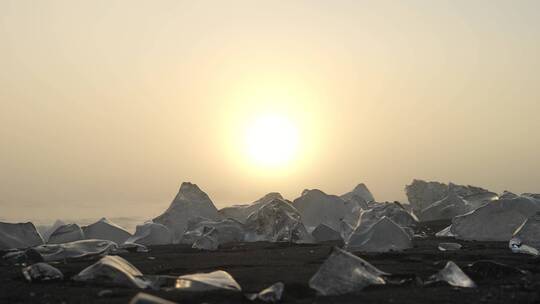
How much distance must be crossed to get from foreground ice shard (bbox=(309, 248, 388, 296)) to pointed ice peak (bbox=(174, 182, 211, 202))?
21.1 ft

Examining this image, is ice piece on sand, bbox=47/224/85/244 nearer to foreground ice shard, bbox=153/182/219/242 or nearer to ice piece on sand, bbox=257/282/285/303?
foreground ice shard, bbox=153/182/219/242

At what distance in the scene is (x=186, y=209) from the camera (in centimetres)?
1005

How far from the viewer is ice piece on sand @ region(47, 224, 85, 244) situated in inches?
313

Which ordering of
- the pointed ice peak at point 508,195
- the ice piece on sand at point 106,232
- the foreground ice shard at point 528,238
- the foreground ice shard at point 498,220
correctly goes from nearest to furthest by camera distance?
the foreground ice shard at point 528,238 < the foreground ice shard at point 498,220 < the pointed ice peak at point 508,195 < the ice piece on sand at point 106,232

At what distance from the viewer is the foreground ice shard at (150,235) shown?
8.34 m

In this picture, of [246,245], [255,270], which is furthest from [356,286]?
[246,245]

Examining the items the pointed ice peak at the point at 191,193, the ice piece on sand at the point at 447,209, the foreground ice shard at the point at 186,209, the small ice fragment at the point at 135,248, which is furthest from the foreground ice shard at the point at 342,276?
the ice piece on sand at the point at 447,209

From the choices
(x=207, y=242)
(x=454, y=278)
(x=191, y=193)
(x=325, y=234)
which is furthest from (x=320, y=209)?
(x=454, y=278)

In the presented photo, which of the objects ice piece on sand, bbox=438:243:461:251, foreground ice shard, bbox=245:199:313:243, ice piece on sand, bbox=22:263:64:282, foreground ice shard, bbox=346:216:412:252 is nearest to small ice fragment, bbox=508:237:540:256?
ice piece on sand, bbox=438:243:461:251

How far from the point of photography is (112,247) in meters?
6.58

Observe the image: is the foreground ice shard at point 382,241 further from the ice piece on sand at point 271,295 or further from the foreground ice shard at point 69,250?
the ice piece on sand at point 271,295

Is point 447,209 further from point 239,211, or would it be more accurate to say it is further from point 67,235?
point 67,235

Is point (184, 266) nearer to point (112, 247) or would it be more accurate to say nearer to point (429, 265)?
point (112, 247)

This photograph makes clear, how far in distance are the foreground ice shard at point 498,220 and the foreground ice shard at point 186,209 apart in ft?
13.4
